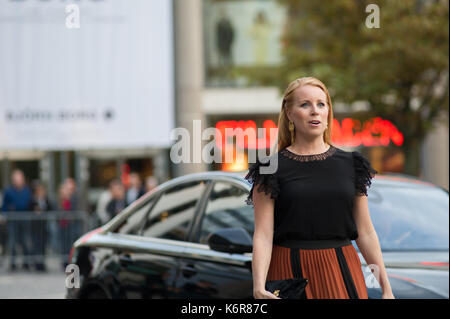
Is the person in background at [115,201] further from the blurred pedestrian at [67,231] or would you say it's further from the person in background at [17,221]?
the person in background at [17,221]

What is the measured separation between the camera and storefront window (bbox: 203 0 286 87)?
22.7m

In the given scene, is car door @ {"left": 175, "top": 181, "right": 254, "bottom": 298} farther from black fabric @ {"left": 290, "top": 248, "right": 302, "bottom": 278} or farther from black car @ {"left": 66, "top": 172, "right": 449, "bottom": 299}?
black fabric @ {"left": 290, "top": 248, "right": 302, "bottom": 278}

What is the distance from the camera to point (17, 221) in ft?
48.5

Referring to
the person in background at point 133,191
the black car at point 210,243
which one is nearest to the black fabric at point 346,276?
the black car at point 210,243

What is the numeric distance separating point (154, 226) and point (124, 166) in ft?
54.7

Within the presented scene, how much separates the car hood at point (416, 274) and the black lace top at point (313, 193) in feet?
3.75

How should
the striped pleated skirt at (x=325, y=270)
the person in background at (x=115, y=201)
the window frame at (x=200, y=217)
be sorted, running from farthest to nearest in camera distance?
the person in background at (x=115, y=201) → the window frame at (x=200, y=217) → the striped pleated skirt at (x=325, y=270)

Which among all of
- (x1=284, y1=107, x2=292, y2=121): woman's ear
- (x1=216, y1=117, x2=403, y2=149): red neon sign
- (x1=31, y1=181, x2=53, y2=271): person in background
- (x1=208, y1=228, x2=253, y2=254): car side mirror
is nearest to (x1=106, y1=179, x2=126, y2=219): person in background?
(x1=31, y1=181, x2=53, y2=271): person in background

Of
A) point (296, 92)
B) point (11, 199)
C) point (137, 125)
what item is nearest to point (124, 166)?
point (137, 125)

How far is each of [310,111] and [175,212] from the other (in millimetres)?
2347

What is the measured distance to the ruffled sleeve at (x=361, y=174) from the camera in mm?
3549

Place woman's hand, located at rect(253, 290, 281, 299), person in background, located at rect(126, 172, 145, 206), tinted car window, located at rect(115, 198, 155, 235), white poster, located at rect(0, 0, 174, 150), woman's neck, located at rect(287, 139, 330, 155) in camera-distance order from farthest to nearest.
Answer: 1. white poster, located at rect(0, 0, 174, 150)
2. person in background, located at rect(126, 172, 145, 206)
3. tinted car window, located at rect(115, 198, 155, 235)
4. woman's neck, located at rect(287, 139, 330, 155)
5. woman's hand, located at rect(253, 290, 281, 299)

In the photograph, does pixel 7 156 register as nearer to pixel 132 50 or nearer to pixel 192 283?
pixel 132 50

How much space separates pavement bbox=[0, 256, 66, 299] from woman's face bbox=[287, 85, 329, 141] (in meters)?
6.40
